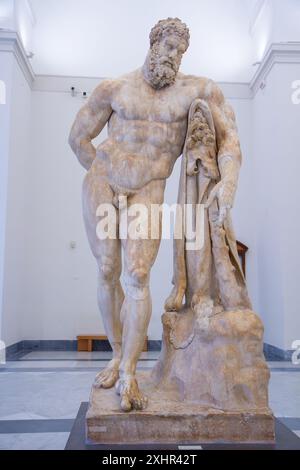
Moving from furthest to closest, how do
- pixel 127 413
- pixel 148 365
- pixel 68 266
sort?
pixel 68 266 < pixel 148 365 < pixel 127 413

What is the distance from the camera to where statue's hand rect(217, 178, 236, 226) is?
3.16m

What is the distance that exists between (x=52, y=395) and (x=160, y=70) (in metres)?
3.28

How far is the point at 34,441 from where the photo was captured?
3232 millimetres

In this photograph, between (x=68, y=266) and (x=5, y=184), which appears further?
(x=68, y=266)

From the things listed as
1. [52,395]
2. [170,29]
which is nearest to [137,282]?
[170,29]

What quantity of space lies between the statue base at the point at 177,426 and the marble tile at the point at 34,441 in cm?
41

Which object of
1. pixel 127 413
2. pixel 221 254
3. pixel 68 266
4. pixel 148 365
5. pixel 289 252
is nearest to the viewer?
pixel 127 413

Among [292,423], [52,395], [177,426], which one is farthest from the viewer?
[52,395]

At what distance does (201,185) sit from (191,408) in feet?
4.84

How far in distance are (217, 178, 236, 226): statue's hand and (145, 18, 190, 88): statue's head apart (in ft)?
2.80

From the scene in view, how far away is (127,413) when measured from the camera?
2846mm

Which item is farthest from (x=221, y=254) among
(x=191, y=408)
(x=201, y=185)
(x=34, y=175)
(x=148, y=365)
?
(x=34, y=175)

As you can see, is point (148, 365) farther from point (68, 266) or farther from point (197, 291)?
point (197, 291)

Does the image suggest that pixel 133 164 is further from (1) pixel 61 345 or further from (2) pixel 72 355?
(1) pixel 61 345
